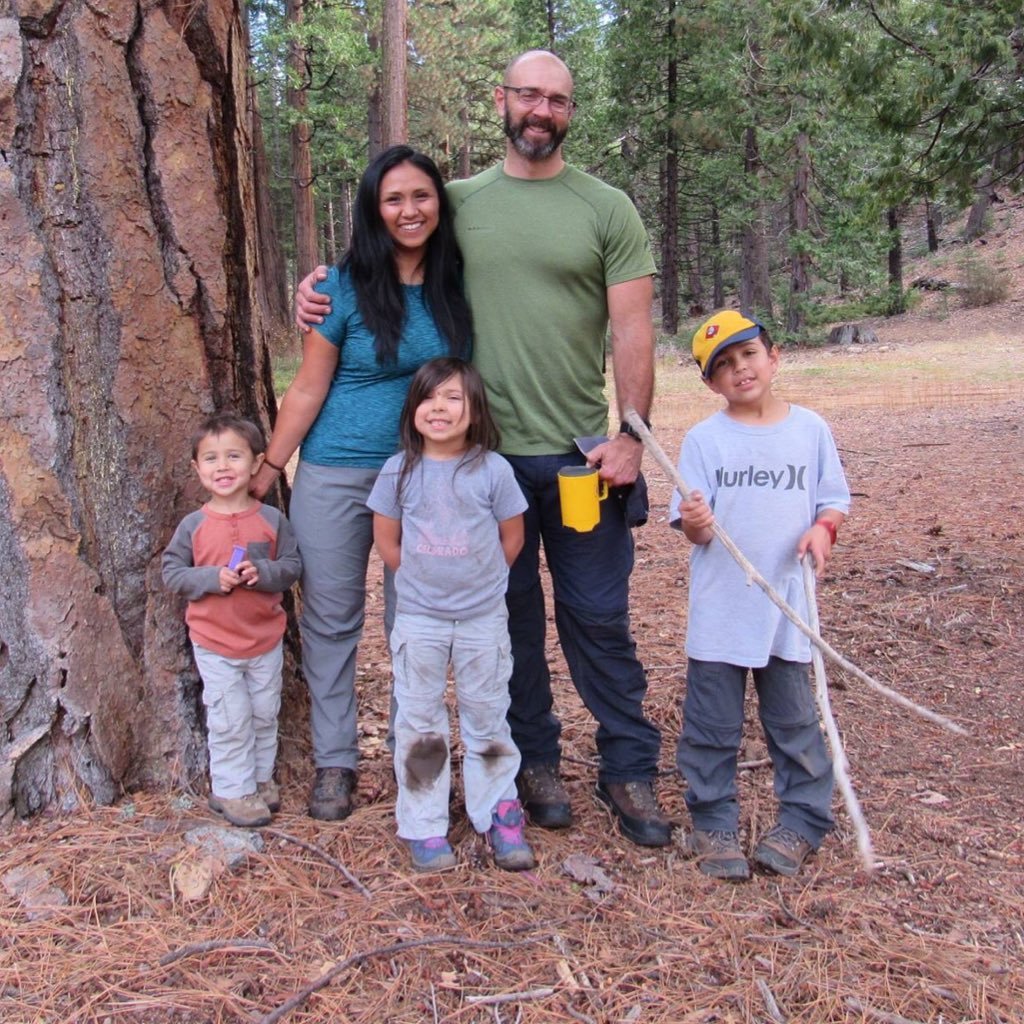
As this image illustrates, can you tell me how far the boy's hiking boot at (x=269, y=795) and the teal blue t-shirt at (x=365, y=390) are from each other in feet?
3.40

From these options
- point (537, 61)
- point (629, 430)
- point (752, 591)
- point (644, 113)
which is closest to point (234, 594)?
point (629, 430)

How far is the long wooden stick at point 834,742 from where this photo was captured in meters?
2.00

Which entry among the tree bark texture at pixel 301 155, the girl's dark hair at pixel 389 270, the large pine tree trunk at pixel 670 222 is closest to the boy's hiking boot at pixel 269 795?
the girl's dark hair at pixel 389 270

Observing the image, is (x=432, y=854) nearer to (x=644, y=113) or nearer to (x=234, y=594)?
(x=234, y=594)

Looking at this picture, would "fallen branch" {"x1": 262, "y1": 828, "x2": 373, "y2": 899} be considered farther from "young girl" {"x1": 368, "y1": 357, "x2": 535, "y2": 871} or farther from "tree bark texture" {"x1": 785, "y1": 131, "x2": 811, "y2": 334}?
"tree bark texture" {"x1": 785, "y1": 131, "x2": 811, "y2": 334}

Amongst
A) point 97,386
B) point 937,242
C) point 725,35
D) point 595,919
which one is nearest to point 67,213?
point 97,386

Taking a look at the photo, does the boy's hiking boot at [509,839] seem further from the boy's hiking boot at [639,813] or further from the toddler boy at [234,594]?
the toddler boy at [234,594]

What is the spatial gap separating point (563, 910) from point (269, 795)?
40.2 inches

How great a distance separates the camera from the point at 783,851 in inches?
110

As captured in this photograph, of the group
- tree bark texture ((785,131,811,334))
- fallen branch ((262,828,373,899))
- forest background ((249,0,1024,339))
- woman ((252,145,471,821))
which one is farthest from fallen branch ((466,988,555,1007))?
tree bark texture ((785,131,811,334))

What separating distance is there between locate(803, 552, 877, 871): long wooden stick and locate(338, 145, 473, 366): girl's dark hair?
48.6 inches

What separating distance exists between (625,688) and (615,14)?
26.0 meters

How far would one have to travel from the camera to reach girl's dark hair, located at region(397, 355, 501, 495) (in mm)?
2766

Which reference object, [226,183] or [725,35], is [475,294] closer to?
[226,183]
